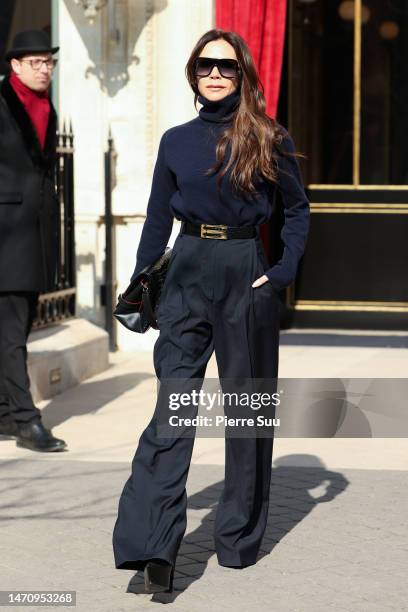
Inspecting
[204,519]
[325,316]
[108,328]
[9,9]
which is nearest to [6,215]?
[204,519]

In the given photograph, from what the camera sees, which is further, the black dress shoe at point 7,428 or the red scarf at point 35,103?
the black dress shoe at point 7,428

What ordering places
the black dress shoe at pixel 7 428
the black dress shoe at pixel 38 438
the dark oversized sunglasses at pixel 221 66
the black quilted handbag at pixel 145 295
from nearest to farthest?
1. the dark oversized sunglasses at pixel 221 66
2. the black quilted handbag at pixel 145 295
3. the black dress shoe at pixel 38 438
4. the black dress shoe at pixel 7 428

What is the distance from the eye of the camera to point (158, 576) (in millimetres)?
4676

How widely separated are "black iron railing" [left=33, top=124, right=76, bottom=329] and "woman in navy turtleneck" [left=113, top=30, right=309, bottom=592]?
189 inches

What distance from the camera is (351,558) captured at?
17.1 ft

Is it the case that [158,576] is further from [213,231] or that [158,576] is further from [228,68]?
[228,68]

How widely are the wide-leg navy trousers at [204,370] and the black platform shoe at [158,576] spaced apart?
0.10 ft

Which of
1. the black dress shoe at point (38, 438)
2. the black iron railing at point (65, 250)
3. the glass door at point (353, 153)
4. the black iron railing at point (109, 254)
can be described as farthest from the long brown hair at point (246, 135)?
the glass door at point (353, 153)

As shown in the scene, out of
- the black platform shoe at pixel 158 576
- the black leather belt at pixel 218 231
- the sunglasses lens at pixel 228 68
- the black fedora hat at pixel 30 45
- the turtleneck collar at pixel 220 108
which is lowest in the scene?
the black platform shoe at pixel 158 576

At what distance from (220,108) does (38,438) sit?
9.31 feet

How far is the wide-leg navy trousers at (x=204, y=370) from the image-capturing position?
477cm

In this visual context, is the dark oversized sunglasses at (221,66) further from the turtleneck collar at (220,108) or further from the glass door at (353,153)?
the glass door at (353,153)

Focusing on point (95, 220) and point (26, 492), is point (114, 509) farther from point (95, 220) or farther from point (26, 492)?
point (95, 220)

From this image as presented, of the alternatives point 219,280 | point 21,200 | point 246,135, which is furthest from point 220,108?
point 21,200
